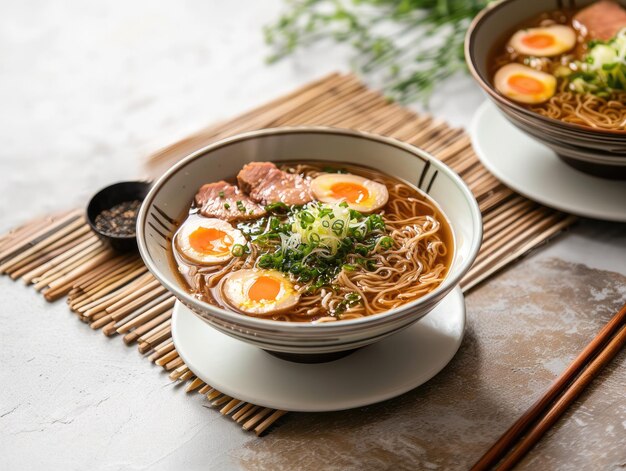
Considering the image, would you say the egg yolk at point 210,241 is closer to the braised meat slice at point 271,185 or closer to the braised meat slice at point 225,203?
the braised meat slice at point 225,203

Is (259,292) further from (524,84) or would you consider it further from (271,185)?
(524,84)

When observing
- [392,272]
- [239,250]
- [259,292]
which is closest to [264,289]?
[259,292]

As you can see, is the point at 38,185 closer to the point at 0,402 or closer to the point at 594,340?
the point at 0,402

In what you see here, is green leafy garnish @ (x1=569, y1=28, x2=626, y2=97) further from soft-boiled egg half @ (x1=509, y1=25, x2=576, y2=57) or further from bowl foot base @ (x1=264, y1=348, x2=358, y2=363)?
bowl foot base @ (x1=264, y1=348, x2=358, y2=363)

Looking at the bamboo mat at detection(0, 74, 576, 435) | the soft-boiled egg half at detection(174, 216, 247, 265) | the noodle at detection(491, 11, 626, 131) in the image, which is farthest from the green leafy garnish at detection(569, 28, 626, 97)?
the soft-boiled egg half at detection(174, 216, 247, 265)

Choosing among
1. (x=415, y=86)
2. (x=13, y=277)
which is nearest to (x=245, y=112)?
(x=415, y=86)

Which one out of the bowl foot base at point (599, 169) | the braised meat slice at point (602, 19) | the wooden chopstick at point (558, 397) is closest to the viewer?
the wooden chopstick at point (558, 397)

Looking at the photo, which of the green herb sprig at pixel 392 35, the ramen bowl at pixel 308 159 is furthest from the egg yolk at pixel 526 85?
the ramen bowl at pixel 308 159

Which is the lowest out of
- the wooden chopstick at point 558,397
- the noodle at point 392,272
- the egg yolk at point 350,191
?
the wooden chopstick at point 558,397
